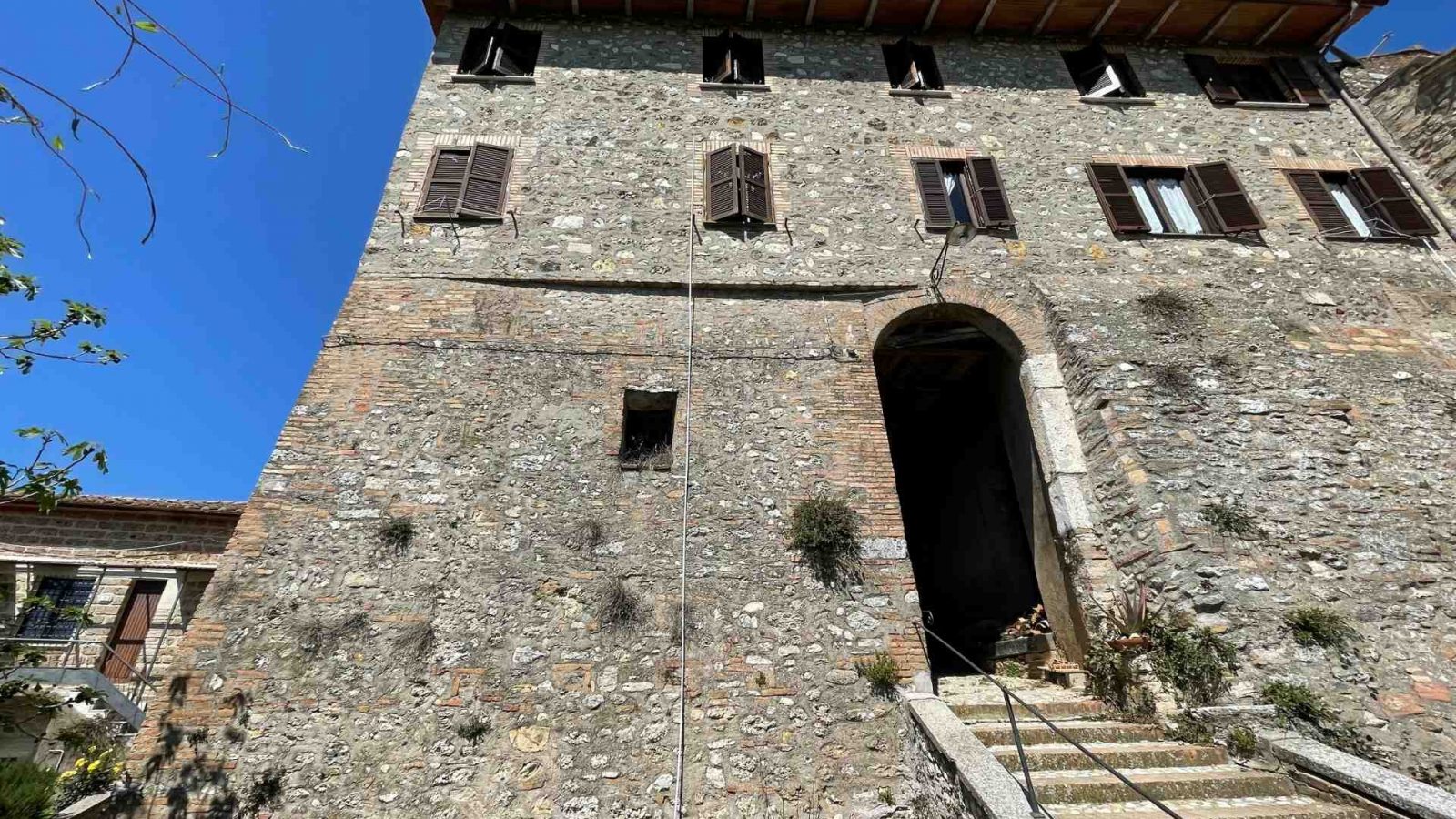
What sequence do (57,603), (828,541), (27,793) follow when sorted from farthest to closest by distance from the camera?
(57,603), (828,541), (27,793)

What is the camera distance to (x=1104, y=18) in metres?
11.1

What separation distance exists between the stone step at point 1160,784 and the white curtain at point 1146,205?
6978mm

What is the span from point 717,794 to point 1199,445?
5914 millimetres

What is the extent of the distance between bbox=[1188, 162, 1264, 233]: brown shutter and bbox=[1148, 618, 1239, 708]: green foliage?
6144 millimetres

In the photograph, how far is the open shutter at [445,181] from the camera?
8320mm

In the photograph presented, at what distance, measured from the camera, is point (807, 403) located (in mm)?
7086

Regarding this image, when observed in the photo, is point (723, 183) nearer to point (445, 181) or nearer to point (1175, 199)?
point (445, 181)

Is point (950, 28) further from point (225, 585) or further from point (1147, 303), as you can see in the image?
point (225, 585)

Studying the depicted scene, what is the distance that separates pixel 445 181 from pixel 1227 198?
35.9 feet

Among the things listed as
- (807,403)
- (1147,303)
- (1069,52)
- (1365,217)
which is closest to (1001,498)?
(1147,303)

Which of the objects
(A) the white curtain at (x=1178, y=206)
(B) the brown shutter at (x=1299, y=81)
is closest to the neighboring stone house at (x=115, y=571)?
(A) the white curtain at (x=1178, y=206)

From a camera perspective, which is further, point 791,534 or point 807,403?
point 807,403

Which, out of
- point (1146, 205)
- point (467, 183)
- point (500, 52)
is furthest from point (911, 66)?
point (467, 183)

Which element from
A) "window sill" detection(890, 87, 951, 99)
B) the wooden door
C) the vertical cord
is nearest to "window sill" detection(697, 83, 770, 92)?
"window sill" detection(890, 87, 951, 99)
